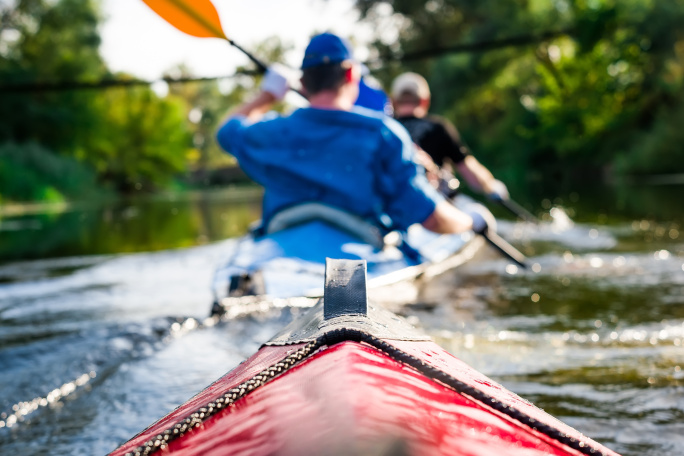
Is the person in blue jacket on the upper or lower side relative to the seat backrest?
upper

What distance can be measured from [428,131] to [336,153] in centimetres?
326

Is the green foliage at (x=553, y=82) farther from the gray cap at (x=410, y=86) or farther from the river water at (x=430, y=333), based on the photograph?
the river water at (x=430, y=333)

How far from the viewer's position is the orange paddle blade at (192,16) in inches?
120

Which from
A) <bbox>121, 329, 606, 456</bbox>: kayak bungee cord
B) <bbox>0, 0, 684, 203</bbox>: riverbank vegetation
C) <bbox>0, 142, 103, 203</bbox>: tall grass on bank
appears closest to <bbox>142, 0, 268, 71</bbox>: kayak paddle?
<bbox>121, 329, 606, 456</bbox>: kayak bungee cord

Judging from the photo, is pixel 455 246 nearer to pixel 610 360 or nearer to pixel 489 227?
pixel 489 227

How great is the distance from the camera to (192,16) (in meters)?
3.19

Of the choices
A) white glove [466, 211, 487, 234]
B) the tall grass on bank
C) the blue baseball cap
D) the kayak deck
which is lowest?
the kayak deck

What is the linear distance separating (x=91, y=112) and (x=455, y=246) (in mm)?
29579

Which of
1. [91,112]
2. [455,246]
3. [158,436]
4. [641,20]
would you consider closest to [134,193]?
[91,112]

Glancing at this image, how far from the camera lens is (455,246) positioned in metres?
5.46

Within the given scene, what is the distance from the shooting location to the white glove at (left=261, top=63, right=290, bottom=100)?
377 cm

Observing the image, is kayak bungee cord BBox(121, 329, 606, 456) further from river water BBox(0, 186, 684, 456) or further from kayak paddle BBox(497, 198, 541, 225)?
kayak paddle BBox(497, 198, 541, 225)

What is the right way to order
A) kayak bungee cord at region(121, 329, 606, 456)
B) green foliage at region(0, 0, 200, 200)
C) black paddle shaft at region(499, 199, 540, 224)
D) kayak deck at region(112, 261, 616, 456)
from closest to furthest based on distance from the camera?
kayak deck at region(112, 261, 616, 456) → kayak bungee cord at region(121, 329, 606, 456) → black paddle shaft at region(499, 199, 540, 224) → green foliage at region(0, 0, 200, 200)

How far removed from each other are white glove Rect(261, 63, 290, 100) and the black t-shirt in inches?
107
